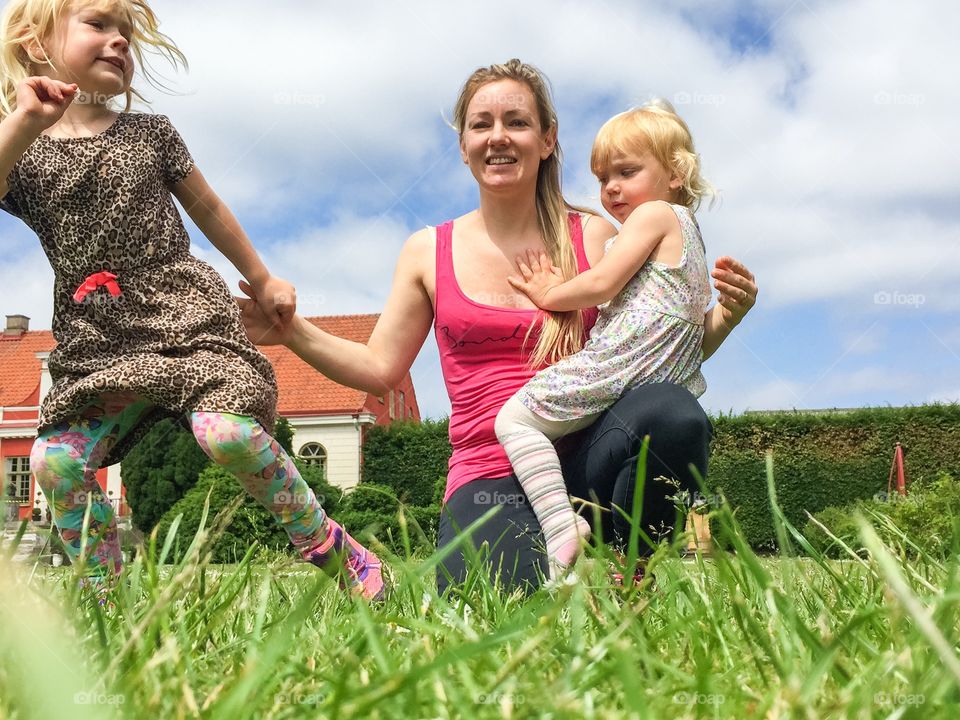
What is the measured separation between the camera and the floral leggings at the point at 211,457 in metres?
2.82

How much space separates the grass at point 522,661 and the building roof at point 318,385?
2942 cm

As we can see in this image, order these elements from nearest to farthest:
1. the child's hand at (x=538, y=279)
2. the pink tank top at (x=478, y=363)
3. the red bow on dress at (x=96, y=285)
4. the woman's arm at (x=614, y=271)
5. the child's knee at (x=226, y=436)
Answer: the child's knee at (x=226, y=436)
the red bow on dress at (x=96, y=285)
the woman's arm at (x=614, y=271)
the child's hand at (x=538, y=279)
the pink tank top at (x=478, y=363)

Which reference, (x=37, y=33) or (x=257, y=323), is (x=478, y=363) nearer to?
(x=257, y=323)

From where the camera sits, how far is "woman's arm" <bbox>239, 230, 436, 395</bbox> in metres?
3.29

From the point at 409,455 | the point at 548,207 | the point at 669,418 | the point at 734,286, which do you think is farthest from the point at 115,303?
the point at 409,455

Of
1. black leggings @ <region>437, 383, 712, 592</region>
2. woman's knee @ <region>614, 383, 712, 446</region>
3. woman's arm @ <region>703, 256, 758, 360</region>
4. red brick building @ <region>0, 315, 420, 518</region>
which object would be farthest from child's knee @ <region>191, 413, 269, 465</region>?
red brick building @ <region>0, 315, 420, 518</region>

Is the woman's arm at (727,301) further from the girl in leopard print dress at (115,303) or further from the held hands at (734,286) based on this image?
the girl in leopard print dress at (115,303)

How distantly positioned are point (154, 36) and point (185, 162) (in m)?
0.42

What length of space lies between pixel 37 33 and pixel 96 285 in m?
0.81

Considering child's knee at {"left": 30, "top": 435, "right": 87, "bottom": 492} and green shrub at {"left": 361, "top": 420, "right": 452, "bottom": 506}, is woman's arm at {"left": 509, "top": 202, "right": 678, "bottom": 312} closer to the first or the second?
child's knee at {"left": 30, "top": 435, "right": 87, "bottom": 492}

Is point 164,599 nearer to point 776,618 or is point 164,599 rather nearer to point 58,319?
point 776,618

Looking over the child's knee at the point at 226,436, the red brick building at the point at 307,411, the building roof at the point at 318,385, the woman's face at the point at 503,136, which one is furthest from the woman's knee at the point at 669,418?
the building roof at the point at 318,385

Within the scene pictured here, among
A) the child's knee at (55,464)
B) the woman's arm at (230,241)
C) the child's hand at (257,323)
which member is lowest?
the child's knee at (55,464)

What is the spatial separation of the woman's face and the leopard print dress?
106 cm
